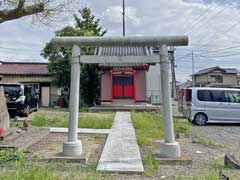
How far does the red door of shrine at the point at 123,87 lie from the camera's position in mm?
22266

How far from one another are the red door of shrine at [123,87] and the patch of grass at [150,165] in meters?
15.8

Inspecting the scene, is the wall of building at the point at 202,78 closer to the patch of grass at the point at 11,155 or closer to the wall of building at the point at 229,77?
the wall of building at the point at 229,77

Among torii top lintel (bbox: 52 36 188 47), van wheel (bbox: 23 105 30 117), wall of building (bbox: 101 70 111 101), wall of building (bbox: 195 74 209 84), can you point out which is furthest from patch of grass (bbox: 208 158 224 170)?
wall of building (bbox: 195 74 209 84)

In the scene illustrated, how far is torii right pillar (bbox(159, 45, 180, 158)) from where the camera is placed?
6.38 metres

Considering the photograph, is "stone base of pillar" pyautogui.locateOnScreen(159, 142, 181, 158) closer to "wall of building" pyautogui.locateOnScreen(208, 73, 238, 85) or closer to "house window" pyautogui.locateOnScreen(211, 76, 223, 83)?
"house window" pyautogui.locateOnScreen(211, 76, 223, 83)

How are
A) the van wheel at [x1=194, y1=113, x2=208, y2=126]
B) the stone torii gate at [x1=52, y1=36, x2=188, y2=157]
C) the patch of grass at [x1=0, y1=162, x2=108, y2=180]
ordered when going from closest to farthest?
the patch of grass at [x1=0, y1=162, x2=108, y2=180]
the stone torii gate at [x1=52, y1=36, x2=188, y2=157]
the van wheel at [x1=194, y1=113, x2=208, y2=126]

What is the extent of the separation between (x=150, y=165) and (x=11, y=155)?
2825 millimetres

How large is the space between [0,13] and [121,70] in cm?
1478

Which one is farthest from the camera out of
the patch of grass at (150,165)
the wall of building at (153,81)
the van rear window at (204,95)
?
the wall of building at (153,81)

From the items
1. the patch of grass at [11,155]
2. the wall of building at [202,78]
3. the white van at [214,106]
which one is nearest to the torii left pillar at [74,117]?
the patch of grass at [11,155]

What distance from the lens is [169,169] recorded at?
18.3 ft

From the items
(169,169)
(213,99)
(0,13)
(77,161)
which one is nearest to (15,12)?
(0,13)

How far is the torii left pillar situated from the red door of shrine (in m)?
15.5

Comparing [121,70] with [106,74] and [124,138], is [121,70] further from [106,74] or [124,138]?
[124,138]
